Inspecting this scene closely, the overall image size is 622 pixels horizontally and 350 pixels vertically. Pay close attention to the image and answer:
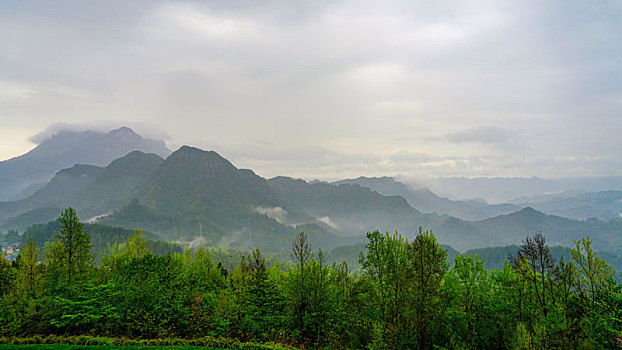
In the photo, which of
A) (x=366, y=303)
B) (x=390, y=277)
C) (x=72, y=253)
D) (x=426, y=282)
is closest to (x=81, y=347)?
(x=72, y=253)

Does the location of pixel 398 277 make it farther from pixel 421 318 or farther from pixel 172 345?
pixel 172 345

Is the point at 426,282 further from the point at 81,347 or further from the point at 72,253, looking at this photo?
the point at 72,253

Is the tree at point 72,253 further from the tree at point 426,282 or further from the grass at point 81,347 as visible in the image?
the tree at point 426,282

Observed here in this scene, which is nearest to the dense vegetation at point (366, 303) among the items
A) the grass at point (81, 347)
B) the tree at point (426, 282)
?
the tree at point (426, 282)

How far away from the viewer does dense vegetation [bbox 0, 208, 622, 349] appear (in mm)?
24516

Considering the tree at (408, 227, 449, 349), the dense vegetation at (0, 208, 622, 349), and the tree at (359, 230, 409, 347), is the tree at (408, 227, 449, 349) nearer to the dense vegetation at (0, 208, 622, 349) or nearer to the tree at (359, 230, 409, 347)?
the dense vegetation at (0, 208, 622, 349)

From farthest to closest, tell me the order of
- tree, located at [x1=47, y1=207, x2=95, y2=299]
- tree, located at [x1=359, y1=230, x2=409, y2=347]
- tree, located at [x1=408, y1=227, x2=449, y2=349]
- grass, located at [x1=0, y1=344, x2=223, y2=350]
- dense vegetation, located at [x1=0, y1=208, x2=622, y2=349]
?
tree, located at [x1=47, y1=207, x2=95, y2=299]
tree, located at [x1=359, y1=230, x2=409, y2=347]
grass, located at [x1=0, y1=344, x2=223, y2=350]
tree, located at [x1=408, y1=227, x2=449, y2=349]
dense vegetation, located at [x1=0, y1=208, x2=622, y2=349]

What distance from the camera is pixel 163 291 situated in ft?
117

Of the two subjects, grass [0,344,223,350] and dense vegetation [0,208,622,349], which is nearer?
dense vegetation [0,208,622,349]

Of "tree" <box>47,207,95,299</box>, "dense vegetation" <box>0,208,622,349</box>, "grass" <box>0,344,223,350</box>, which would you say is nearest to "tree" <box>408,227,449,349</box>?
"dense vegetation" <box>0,208,622,349</box>

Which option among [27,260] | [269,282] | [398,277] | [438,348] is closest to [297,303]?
[269,282]

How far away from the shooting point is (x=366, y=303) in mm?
32219

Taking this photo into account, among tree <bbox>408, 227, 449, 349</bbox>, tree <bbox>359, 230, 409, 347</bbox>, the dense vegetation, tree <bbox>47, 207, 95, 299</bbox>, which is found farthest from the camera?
tree <bbox>47, 207, 95, 299</bbox>

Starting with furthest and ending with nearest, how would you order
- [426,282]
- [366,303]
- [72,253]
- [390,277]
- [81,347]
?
1. [72,253]
2. [366,303]
3. [390,277]
4. [81,347]
5. [426,282]
